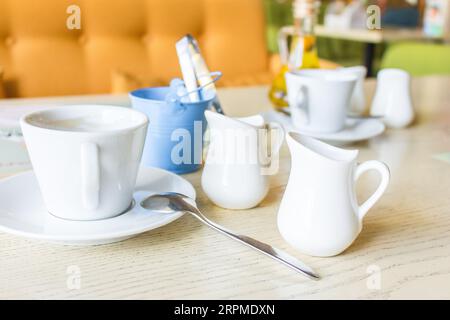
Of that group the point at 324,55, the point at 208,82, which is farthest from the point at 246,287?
the point at 324,55

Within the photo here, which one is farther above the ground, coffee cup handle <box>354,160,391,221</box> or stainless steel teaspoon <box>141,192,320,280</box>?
coffee cup handle <box>354,160,391,221</box>

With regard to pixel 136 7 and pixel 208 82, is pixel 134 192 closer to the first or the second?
pixel 208 82

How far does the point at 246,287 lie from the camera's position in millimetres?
400

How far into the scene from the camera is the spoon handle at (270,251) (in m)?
0.41

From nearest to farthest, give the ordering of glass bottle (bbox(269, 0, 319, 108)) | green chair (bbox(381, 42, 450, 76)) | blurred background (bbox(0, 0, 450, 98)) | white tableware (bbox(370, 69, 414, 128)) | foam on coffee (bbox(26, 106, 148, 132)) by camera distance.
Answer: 1. foam on coffee (bbox(26, 106, 148, 132))
2. white tableware (bbox(370, 69, 414, 128))
3. glass bottle (bbox(269, 0, 319, 108))
4. blurred background (bbox(0, 0, 450, 98))
5. green chair (bbox(381, 42, 450, 76))

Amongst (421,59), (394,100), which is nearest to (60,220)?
(394,100)

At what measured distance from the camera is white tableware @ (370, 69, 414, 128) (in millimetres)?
895

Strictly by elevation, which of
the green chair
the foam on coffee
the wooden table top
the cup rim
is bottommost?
the green chair

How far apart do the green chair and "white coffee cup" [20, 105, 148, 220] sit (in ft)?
7.86

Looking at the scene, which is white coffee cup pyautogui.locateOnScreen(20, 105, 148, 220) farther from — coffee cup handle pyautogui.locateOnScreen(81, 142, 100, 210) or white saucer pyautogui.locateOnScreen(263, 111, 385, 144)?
white saucer pyautogui.locateOnScreen(263, 111, 385, 144)

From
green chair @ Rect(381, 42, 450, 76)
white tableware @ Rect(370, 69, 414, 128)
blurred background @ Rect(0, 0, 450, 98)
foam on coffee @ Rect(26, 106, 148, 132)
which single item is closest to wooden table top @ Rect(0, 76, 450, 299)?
foam on coffee @ Rect(26, 106, 148, 132)

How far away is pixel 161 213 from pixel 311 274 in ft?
0.49

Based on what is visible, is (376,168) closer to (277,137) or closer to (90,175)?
(277,137)

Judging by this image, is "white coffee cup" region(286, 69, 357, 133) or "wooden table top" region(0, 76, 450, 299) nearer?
"wooden table top" region(0, 76, 450, 299)
